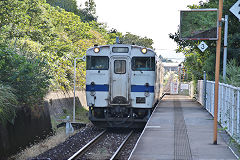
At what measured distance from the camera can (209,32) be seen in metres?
10.2

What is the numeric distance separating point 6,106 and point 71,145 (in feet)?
9.70

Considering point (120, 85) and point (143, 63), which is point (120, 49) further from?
point (120, 85)

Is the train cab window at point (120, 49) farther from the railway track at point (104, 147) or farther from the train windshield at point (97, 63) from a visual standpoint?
Answer: the railway track at point (104, 147)

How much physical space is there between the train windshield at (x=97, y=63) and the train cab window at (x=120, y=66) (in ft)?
1.21

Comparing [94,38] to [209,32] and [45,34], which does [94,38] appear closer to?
[45,34]

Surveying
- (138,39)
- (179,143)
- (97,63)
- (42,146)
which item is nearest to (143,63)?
(97,63)

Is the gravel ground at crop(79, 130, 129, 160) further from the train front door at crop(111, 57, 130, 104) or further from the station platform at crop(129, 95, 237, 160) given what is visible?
the train front door at crop(111, 57, 130, 104)

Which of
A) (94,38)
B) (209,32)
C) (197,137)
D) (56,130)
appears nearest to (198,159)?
(197,137)

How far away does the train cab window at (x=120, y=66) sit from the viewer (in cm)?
1584

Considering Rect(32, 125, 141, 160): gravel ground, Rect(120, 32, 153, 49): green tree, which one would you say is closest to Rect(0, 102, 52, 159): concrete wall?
Rect(32, 125, 141, 160): gravel ground

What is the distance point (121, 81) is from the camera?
15789 mm

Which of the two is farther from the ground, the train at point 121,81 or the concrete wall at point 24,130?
the train at point 121,81

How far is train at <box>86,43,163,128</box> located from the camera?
1578 cm

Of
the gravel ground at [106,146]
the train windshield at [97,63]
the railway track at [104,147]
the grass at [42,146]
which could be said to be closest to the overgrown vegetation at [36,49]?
the grass at [42,146]
